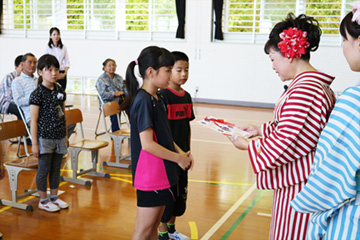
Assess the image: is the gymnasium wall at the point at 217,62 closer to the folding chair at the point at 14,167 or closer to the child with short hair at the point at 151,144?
the folding chair at the point at 14,167

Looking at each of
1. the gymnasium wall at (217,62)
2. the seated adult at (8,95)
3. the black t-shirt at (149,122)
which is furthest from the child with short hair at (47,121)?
the gymnasium wall at (217,62)

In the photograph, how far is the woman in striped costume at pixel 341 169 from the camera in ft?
4.08

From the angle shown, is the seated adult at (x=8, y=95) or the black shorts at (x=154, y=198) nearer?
the black shorts at (x=154, y=198)

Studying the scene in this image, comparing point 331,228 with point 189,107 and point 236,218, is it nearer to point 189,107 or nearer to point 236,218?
point 189,107

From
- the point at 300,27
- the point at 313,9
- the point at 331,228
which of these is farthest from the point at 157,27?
the point at 331,228

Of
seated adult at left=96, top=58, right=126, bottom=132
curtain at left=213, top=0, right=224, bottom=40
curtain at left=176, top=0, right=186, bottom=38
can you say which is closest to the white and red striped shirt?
seated adult at left=96, top=58, right=126, bottom=132

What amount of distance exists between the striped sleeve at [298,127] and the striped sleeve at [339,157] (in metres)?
0.37

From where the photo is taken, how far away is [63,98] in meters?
3.64

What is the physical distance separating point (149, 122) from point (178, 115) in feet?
2.28

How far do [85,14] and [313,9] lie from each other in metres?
5.99

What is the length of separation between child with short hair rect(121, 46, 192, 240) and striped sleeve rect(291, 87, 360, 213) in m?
1.09

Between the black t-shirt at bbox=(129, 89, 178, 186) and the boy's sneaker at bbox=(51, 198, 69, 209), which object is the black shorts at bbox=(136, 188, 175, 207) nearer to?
the black t-shirt at bbox=(129, 89, 178, 186)

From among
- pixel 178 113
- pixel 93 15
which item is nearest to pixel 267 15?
pixel 93 15

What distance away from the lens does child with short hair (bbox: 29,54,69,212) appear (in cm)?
346
